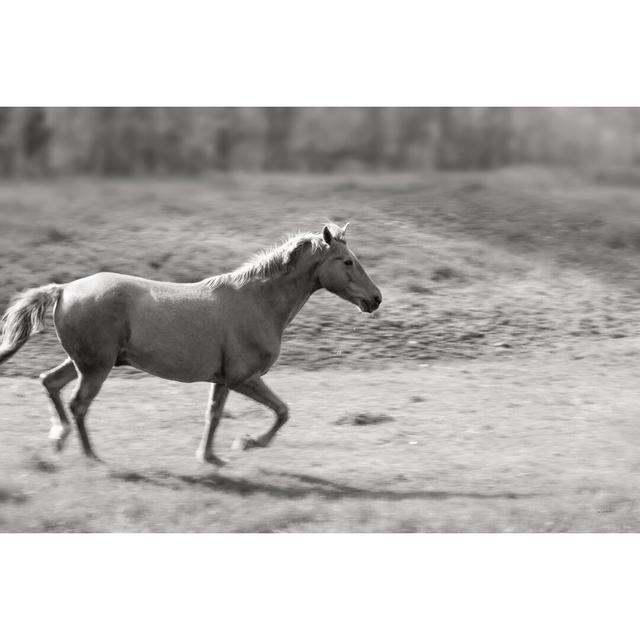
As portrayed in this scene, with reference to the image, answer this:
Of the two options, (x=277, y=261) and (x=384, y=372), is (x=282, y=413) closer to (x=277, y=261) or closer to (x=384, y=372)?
(x=277, y=261)

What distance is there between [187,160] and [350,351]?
2241 mm

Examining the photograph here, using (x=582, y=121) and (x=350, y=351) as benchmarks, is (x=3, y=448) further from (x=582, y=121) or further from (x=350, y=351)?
(x=582, y=121)

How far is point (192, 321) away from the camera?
637 cm

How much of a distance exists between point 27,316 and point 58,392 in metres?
0.54

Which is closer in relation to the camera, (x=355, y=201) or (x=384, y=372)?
(x=384, y=372)

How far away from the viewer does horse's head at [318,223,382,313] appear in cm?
645

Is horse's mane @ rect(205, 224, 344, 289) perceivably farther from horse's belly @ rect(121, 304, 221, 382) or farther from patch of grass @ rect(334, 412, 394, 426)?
patch of grass @ rect(334, 412, 394, 426)

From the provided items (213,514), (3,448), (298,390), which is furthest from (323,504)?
(3,448)

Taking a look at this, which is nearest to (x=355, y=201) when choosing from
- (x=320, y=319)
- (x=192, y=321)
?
(x=320, y=319)

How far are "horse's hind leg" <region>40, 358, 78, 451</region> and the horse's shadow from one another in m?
Result: 0.41

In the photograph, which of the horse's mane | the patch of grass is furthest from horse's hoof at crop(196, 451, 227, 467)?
the patch of grass

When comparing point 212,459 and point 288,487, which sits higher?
point 212,459

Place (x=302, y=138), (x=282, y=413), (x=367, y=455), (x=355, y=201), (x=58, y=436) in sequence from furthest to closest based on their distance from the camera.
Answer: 1. (x=355, y=201)
2. (x=302, y=138)
3. (x=367, y=455)
4. (x=58, y=436)
5. (x=282, y=413)

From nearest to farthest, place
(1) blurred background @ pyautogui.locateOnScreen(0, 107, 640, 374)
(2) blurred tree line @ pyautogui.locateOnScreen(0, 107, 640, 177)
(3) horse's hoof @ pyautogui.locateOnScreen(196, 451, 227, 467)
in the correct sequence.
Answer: (3) horse's hoof @ pyautogui.locateOnScreen(196, 451, 227, 467) → (2) blurred tree line @ pyautogui.locateOnScreen(0, 107, 640, 177) → (1) blurred background @ pyautogui.locateOnScreen(0, 107, 640, 374)
